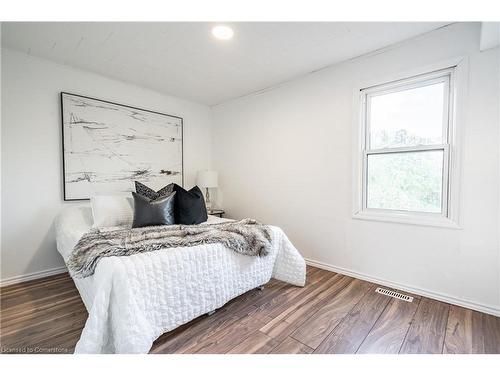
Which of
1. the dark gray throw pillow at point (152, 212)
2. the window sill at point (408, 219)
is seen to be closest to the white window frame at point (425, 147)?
the window sill at point (408, 219)

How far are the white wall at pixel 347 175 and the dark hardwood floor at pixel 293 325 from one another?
0.34m

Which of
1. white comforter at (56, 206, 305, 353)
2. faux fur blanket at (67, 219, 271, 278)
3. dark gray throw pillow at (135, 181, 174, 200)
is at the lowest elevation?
white comforter at (56, 206, 305, 353)

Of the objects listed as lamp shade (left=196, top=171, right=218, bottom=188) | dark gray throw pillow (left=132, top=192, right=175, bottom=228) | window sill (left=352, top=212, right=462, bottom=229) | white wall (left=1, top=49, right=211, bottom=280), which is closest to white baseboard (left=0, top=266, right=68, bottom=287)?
white wall (left=1, top=49, right=211, bottom=280)

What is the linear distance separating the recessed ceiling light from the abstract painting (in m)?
1.64

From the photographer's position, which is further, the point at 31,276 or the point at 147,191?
the point at 147,191

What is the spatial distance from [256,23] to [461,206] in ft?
7.34

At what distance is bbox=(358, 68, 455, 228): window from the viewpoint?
201 centimetres

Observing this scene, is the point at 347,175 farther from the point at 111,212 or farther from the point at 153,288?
the point at 111,212

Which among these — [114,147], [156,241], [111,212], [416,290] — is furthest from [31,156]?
[416,290]

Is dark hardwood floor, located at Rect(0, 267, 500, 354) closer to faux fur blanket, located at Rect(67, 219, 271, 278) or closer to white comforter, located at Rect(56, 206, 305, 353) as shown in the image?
white comforter, located at Rect(56, 206, 305, 353)

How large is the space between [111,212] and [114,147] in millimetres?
965

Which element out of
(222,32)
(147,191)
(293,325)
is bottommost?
(293,325)

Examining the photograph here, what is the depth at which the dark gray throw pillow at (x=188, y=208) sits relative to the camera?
7.92ft

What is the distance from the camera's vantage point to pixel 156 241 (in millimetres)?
1648
